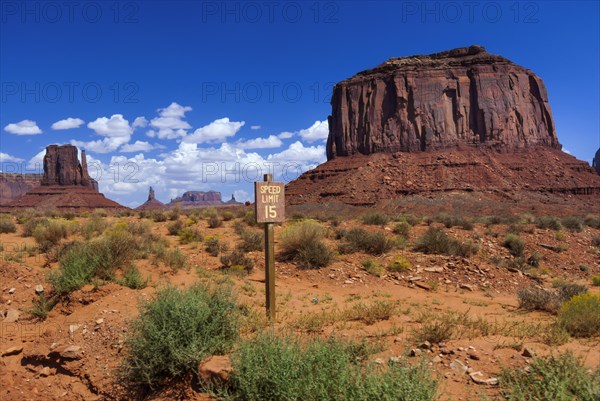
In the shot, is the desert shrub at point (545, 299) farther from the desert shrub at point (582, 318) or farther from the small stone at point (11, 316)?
the small stone at point (11, 316)

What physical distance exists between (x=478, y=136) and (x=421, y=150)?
29.6ft

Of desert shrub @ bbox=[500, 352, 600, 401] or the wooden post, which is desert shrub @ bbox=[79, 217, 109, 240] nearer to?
the wooden post

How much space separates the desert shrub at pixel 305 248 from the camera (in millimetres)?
11859

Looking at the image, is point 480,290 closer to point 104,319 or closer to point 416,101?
point 104,319

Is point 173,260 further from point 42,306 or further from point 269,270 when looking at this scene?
point 269,270

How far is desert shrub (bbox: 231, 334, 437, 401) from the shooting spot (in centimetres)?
334

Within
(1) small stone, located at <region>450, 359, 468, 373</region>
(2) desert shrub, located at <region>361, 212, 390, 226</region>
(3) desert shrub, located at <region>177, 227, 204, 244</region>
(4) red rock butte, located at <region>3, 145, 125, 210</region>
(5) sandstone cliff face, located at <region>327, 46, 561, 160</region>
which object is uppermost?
(5) sandstone cliff face, located at <region>327, 46, 561, 160</region>

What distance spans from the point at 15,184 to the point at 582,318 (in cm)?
15249

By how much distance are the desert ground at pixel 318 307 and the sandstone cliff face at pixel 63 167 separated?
288 feet

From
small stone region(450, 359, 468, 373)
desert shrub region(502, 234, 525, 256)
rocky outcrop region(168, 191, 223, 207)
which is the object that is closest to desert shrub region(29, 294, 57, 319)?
small stone region(450, 359, 468, 373)

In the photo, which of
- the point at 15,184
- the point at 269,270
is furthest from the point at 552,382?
the point at 15,184

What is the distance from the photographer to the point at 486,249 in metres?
15.1

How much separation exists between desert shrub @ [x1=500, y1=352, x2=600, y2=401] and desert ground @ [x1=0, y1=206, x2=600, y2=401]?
0.02 meters

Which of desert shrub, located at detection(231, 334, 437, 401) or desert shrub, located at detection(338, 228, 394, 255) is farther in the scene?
desert shrub, located at detection(338, 228, 394, 255)
